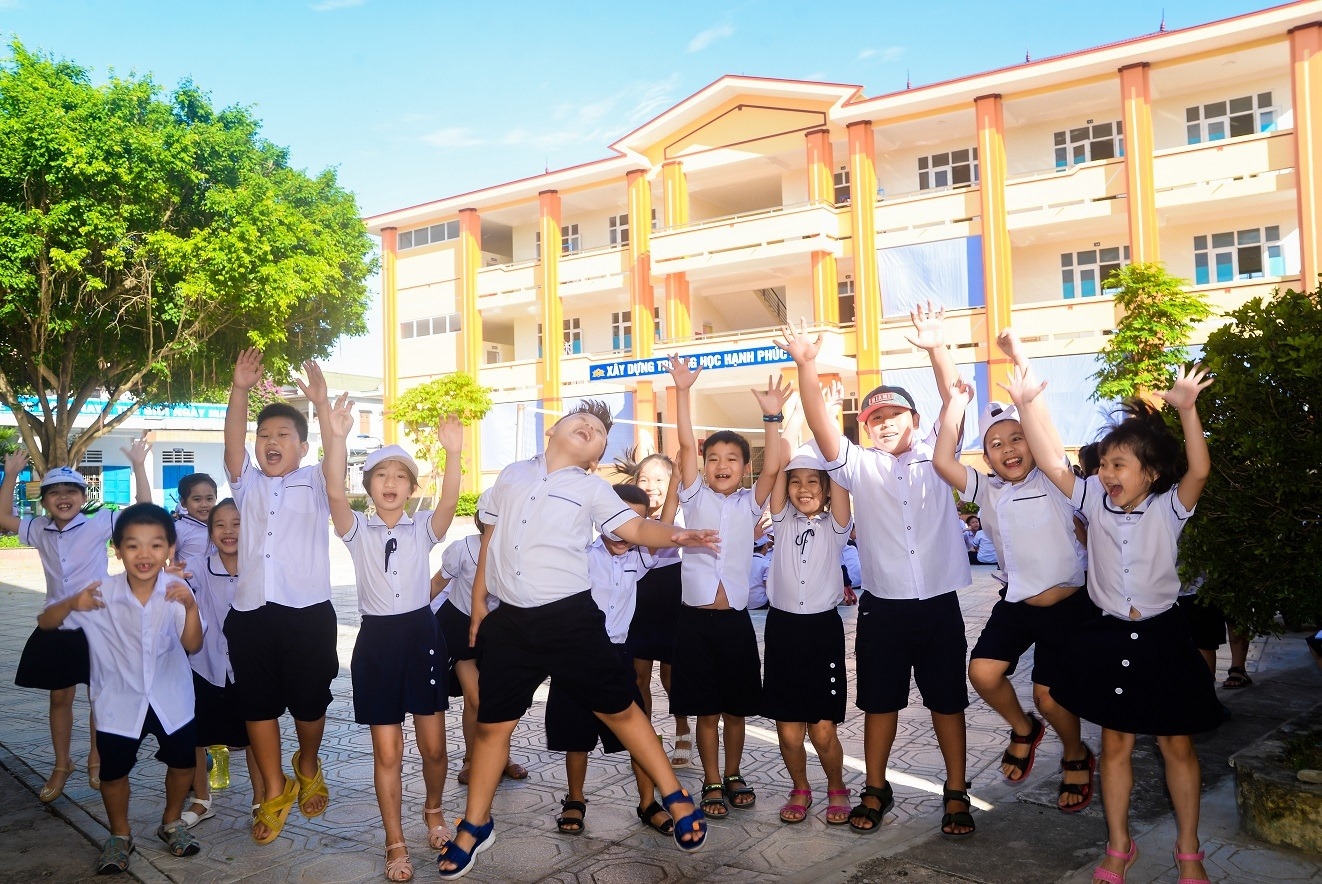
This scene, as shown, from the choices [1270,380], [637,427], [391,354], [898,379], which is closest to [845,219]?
[898,379]

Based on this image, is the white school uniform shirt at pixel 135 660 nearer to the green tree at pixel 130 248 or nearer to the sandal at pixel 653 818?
the sandal at pixel 653 818

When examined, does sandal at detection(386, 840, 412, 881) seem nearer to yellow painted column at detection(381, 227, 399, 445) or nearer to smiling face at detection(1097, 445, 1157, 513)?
smiling face at detection(1097, 445, 1157, 513)

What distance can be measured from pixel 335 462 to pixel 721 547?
1837 mm

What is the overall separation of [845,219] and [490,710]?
24.8 m

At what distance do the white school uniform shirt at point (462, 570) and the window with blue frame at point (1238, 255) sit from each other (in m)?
23.1

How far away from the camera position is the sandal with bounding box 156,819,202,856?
14.2 feet

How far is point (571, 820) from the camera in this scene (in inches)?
175

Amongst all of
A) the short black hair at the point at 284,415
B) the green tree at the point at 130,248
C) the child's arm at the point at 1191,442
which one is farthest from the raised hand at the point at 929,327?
the green tree at the point at 130,248

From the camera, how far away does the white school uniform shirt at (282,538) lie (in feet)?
14.9

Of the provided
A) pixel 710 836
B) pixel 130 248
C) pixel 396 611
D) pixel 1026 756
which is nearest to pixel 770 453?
pixel 710 836

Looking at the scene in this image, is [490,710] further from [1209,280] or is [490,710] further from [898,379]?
[1209,280]

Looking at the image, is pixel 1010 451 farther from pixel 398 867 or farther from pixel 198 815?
pixel 198 815

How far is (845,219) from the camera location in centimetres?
2717

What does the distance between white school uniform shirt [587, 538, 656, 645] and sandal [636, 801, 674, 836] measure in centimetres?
77
